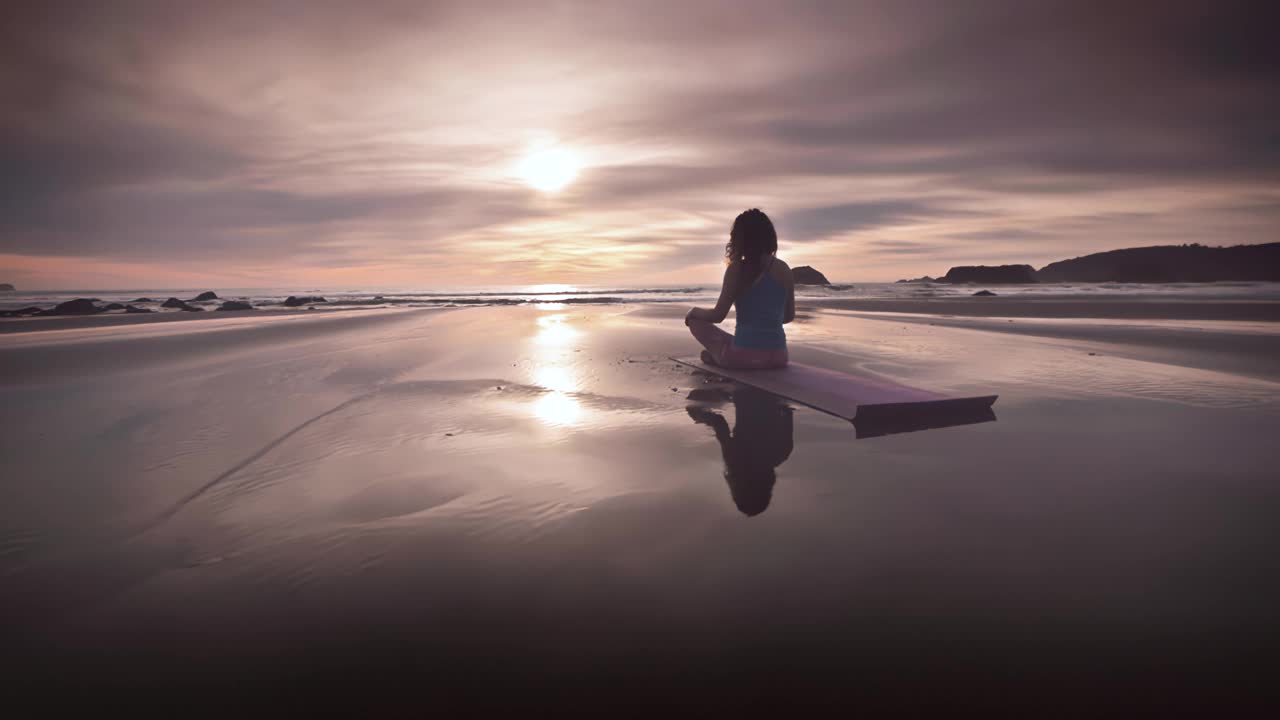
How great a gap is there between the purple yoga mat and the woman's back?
1.41 feet

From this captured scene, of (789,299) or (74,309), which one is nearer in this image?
(789,299)

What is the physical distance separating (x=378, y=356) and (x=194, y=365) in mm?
2684

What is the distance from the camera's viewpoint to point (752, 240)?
638 centimetres

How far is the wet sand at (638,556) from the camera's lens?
67.4 inches

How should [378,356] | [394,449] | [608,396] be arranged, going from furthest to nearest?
[378,356], [608,396], [394,449]

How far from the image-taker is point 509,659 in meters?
1.80

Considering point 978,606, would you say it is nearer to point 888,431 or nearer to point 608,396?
point 888,431

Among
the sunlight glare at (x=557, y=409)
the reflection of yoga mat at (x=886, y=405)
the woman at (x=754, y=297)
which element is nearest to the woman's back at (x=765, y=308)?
the woman at (x=754, y=297)

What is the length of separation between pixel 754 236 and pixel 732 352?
164 cm

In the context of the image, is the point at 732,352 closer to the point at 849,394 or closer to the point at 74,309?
the point at 849,394

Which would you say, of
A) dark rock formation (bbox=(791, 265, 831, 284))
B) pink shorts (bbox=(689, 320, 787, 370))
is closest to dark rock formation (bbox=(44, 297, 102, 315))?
pink shorts (bbox=(689, 320, 787, 370))

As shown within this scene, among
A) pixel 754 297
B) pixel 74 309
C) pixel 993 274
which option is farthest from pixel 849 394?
pixel 993 274

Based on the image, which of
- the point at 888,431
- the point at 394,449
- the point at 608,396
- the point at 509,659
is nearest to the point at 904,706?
the point at 509,659

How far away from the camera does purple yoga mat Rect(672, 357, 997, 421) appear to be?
496 cm
